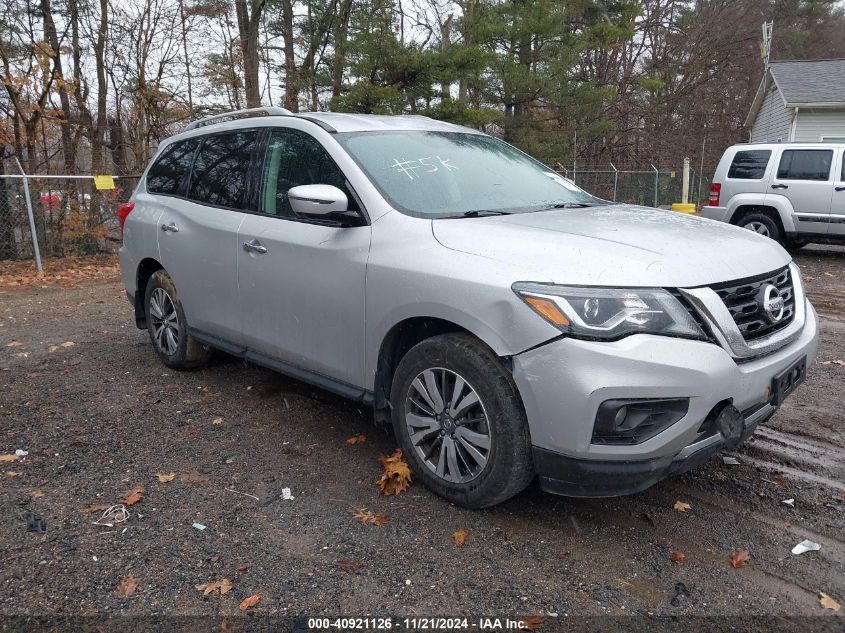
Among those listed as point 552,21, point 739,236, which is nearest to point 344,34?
point 552,21

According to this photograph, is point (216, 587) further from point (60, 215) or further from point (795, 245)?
point (795, 245)

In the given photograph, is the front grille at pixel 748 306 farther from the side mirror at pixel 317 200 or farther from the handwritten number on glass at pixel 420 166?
the side mirror at pixel 317 200

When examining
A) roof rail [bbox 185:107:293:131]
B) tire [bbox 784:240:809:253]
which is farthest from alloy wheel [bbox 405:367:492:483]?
tire [bbox 784:240:809:253]

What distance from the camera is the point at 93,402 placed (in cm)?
463

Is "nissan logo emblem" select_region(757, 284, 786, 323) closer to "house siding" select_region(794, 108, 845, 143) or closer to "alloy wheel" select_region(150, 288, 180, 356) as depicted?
"alloy wheel" select_region(150, 288, 180, 356)

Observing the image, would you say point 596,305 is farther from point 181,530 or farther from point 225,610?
point 181,530

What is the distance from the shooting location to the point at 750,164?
37.8 ft

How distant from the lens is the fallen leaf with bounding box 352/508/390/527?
2.99 meters

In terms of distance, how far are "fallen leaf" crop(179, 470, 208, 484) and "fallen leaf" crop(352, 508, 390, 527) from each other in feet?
3.05

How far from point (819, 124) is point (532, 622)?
69.4ft

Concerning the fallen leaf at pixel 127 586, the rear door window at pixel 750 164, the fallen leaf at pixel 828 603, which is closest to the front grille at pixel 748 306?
the fallen leaf at pixel 828 603

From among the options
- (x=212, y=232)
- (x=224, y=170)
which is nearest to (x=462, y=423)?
(x=212, y=232)

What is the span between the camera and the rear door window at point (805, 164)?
35.5ft

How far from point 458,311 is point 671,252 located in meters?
0.92
